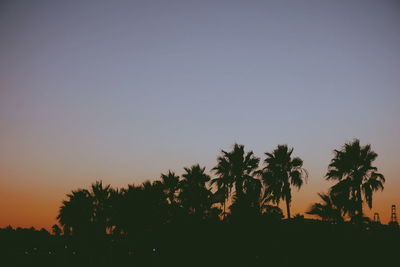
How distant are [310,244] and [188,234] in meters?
8.21

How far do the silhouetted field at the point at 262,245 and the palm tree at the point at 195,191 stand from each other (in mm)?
4585

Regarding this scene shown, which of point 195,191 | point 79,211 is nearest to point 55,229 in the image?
point 79,211

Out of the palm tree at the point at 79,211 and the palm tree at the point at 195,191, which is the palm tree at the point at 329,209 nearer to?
the palm tree at the point at 195,191

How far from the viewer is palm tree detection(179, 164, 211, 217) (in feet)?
105

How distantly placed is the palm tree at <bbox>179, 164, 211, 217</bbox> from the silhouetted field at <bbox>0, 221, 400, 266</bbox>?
15.0 ft

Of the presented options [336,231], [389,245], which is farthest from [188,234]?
[389,245]

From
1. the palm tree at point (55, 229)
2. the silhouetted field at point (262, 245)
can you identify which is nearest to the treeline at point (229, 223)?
the silhouetted field at point (262, 245)

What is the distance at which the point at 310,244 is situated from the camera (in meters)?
22.1

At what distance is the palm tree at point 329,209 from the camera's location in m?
27.5

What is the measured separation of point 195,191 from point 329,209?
1160 centimetres

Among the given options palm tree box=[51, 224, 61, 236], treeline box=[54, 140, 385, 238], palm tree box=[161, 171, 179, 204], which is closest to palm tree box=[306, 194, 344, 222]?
treeline box=[54, 140, 385, 238]

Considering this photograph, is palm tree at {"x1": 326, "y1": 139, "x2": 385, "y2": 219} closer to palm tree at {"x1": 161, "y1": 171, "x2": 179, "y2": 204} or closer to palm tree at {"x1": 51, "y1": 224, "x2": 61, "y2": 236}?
palm tree at {"x1": 161, "y1": 171, "x2": 179, "y2": 204}

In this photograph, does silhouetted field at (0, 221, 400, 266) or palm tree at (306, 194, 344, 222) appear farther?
palm tree at (306, 194, 344, 222)

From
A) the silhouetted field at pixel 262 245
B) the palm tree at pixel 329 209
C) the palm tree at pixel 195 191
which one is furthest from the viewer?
the palm tree at pixel 195 191
